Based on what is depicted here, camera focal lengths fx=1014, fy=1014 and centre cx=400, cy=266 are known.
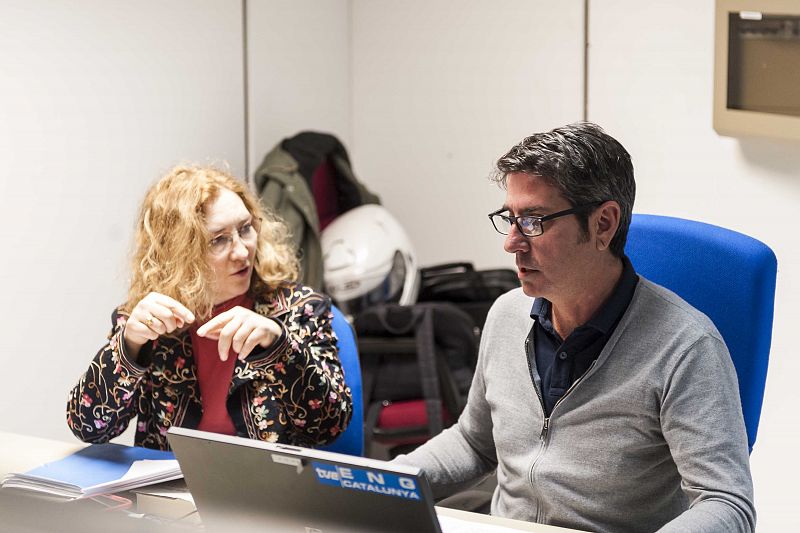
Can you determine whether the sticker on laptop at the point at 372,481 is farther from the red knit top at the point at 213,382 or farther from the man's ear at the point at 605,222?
the red knit top at the point at 213,382

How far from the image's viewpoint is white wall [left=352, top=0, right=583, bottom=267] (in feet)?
12.1

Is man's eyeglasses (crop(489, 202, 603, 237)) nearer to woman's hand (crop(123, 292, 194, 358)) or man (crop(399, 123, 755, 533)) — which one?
man (crop(399, 123, 755, 533))

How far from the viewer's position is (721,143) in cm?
311

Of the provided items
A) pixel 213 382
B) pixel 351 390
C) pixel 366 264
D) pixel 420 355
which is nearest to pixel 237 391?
pixel 213 382

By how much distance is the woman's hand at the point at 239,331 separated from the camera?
5.31ft

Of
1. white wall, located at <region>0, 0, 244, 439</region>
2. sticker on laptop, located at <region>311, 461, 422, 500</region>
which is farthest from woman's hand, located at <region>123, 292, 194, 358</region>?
white wall, located at <region>0, 0, 244, 439</region>

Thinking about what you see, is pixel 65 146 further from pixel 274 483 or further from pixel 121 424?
pixel 274 483

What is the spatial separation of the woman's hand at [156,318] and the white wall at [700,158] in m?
1.94

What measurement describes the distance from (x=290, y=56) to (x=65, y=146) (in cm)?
110

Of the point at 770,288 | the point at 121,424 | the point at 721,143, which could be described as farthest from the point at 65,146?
the point at 770,288

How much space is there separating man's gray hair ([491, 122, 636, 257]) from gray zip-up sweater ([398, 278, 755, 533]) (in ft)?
0.51

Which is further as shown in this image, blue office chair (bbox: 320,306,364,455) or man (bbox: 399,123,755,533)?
blue office chair (bbox: 320,306,364,455)

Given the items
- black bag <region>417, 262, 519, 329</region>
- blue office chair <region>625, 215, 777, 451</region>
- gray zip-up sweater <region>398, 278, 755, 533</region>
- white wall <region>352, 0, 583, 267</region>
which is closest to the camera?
gray zip-up sweater <region>398, 278, 755, 533</region>

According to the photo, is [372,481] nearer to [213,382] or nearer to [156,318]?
[156,318]
